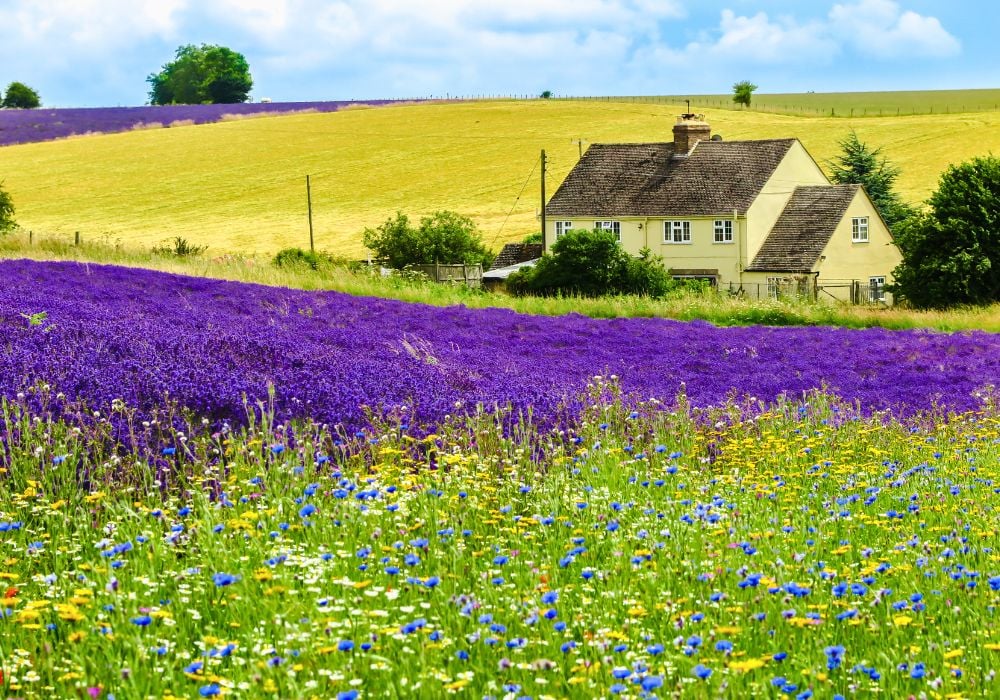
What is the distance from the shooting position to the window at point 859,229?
2287 inches

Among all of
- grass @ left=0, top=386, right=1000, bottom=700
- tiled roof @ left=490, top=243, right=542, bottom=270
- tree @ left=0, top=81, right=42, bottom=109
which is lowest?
grass @ left=0, top=386, right=1000, bottom=700

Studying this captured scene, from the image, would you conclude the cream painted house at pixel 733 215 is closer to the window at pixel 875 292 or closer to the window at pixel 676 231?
the window at pixel 676 231

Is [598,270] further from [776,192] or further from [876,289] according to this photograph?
[776,192]

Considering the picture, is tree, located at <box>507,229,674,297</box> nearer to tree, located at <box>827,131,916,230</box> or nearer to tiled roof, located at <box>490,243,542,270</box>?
tiled roof, located at <box>490,243,542,270</box>

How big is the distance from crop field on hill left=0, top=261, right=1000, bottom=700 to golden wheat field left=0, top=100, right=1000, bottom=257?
54.6 metres

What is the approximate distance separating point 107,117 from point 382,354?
12034 cm

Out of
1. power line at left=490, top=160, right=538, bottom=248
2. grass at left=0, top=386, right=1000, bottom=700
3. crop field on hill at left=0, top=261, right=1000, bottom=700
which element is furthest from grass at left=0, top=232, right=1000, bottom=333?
power line at left=490, top=160, right=538, bottom=248

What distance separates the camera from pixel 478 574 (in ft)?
19.3

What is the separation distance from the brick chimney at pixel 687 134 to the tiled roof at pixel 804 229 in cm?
647

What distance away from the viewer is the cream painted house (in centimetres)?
5731

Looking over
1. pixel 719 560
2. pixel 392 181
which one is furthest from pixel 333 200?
pixel 719 560

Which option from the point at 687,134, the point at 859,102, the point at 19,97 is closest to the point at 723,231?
the point at 687,134

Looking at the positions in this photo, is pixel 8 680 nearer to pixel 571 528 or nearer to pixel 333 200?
pixel 571 528

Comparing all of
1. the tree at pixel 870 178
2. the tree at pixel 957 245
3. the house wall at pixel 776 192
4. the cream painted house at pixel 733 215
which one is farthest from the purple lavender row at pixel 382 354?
the tree at pixel 870 178
